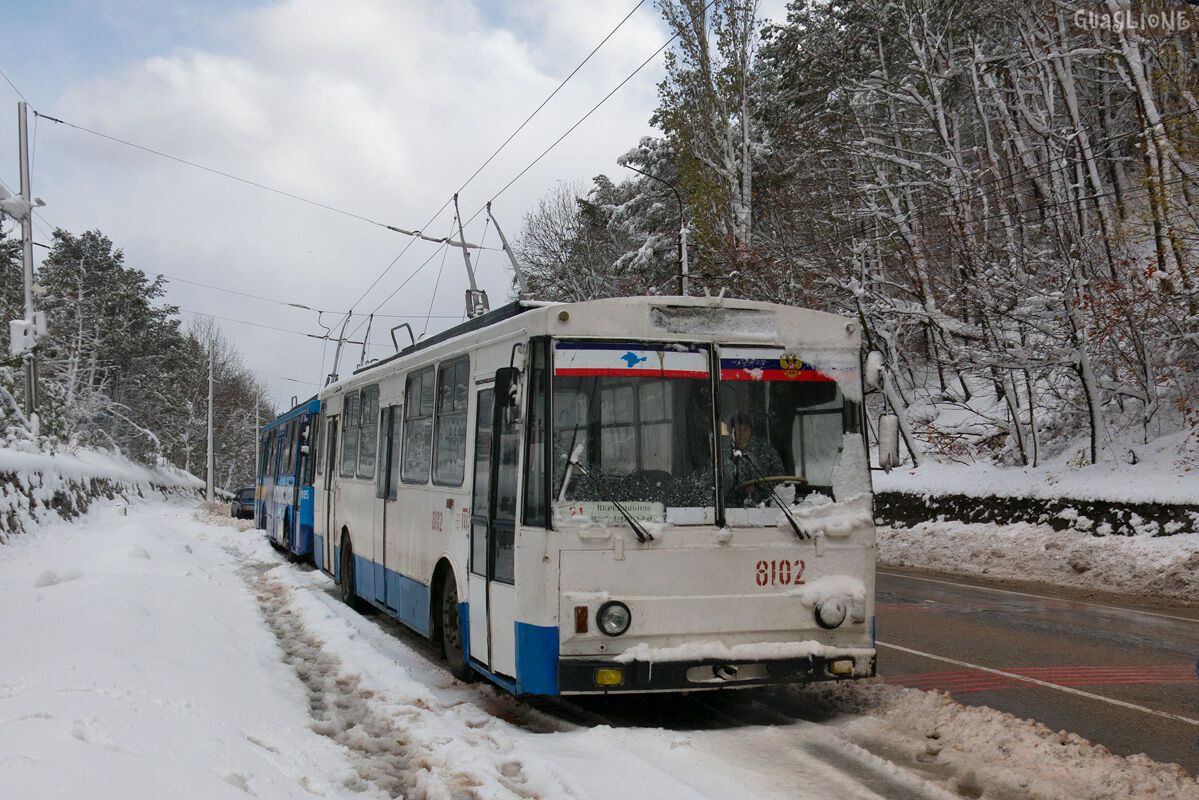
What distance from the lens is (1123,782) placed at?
554cm

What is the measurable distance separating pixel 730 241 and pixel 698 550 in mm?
26585

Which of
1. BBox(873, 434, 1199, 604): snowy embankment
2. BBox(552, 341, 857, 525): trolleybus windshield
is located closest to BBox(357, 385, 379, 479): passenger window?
BBox(552, 341, 857, 525): trolleybus windshield

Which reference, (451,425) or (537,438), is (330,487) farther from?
(537,438)

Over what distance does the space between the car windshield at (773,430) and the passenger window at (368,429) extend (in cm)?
620

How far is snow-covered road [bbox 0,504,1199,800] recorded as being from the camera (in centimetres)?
525

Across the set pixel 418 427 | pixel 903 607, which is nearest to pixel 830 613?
pixel 418 427

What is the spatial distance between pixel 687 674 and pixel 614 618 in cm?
60

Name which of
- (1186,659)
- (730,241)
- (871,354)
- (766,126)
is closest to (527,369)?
(871,354)

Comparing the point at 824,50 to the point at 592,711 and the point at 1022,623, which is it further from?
the point at 592,711

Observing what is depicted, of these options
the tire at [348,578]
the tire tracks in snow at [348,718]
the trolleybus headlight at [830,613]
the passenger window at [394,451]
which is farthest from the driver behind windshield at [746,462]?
the tire at [348,578]

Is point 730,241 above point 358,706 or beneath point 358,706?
above

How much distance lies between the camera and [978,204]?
26.7m

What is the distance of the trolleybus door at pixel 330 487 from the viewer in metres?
15.5

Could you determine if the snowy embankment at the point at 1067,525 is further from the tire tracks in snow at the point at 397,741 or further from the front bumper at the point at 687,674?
the tire tracks in snow at the point at 397,741
